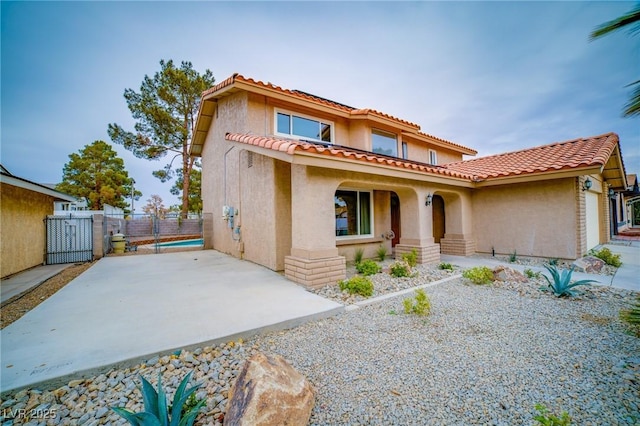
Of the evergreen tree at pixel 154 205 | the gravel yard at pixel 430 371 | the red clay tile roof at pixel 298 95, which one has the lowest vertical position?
the gravel yard at pixel 430 371

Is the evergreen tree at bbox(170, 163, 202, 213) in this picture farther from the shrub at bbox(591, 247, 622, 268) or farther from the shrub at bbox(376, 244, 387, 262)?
the shrub at bbox(591, 247, 622, 268)

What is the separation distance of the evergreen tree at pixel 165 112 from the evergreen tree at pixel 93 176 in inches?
264

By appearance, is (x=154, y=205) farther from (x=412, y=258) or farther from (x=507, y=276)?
(x=507, y=276)

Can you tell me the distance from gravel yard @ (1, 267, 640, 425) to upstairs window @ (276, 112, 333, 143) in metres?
7.24

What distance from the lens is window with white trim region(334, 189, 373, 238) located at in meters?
9.90

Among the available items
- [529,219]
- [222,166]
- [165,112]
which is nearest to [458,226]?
[529,219]

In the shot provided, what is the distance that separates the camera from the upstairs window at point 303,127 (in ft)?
31.4

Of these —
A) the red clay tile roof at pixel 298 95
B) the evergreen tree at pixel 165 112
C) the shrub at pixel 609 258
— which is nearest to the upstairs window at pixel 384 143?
the red clay tile roof at pixel 298 95

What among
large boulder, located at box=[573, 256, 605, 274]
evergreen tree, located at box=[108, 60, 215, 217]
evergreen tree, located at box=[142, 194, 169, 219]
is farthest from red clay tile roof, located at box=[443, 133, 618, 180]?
evergreen tree, located at box=[142, 194, 169, 219]

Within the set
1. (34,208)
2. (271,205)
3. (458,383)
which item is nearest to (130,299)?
(271,205)

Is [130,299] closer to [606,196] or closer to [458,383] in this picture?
[458,383]

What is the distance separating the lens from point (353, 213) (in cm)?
1025

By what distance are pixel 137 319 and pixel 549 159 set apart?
Result: 13787mm

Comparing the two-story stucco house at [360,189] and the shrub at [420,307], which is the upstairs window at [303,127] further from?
the shrub at [420,307]
